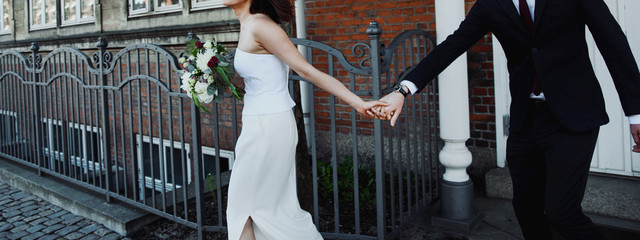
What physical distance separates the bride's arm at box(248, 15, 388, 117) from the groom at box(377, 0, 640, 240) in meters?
0.84

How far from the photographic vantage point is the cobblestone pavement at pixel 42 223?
4602 millimetres

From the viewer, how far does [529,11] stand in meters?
2.53

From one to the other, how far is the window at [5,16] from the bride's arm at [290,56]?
13159mm

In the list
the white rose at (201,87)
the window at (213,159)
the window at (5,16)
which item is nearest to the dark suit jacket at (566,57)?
the white rose at (201,87)

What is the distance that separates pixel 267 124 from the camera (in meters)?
2.88

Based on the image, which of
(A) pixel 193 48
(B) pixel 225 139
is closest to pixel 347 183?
(A) pixel 193 48

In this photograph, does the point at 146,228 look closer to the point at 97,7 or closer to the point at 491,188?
the point at 491,188

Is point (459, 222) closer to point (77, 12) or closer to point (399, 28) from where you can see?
point (399, 28)

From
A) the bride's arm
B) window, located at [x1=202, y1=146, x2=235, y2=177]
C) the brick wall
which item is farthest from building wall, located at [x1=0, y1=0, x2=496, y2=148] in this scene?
the bride's arm

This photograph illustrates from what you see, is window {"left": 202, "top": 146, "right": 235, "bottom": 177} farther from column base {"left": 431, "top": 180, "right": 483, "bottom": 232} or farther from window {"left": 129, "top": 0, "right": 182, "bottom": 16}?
column base {"left": 431, "top": 180, "right": 483, "bottom": 232}

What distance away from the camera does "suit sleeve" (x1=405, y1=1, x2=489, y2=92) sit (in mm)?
2811

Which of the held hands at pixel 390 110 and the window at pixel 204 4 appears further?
the window at pixel 204 4

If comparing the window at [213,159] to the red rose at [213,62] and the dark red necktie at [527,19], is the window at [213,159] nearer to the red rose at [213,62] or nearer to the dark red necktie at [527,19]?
the red rose at [213,62]

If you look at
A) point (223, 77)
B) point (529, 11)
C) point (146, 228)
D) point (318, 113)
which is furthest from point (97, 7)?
point (529, 11)
